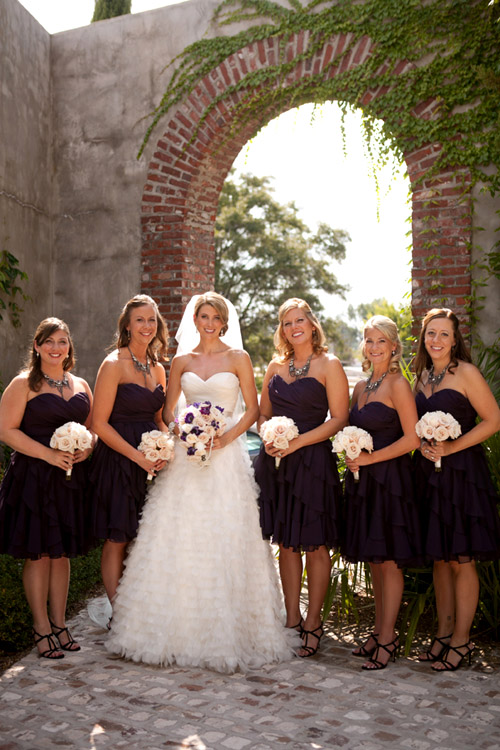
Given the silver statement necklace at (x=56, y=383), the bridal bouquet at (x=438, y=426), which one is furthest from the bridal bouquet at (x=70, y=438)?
the bridal bouquet at (x=438, y=426)

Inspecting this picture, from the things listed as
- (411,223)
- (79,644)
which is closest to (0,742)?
(79,644)

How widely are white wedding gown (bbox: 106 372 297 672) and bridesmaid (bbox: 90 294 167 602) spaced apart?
0.15 m

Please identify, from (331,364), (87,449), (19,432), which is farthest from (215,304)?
(19,432)

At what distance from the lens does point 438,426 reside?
3.84 m

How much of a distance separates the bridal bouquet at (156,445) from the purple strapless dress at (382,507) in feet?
3.76

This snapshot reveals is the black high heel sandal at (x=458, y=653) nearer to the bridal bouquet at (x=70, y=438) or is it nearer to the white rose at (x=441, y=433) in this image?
the white rose at (x=441, y=433)

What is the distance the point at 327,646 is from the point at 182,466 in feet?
4.93

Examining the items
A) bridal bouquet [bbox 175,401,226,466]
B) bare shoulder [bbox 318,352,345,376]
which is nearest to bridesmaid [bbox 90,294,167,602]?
bridal bouquet [bbox 175,401,226,466]

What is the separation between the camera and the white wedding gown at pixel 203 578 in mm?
4109

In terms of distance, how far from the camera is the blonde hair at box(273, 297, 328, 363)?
4.42 meters

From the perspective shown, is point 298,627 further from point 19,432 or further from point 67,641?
point 19,432

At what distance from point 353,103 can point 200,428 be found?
13.7 ft

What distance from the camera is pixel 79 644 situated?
14.7 ft

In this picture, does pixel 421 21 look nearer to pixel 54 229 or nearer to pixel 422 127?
Answer: pixel 422 127
